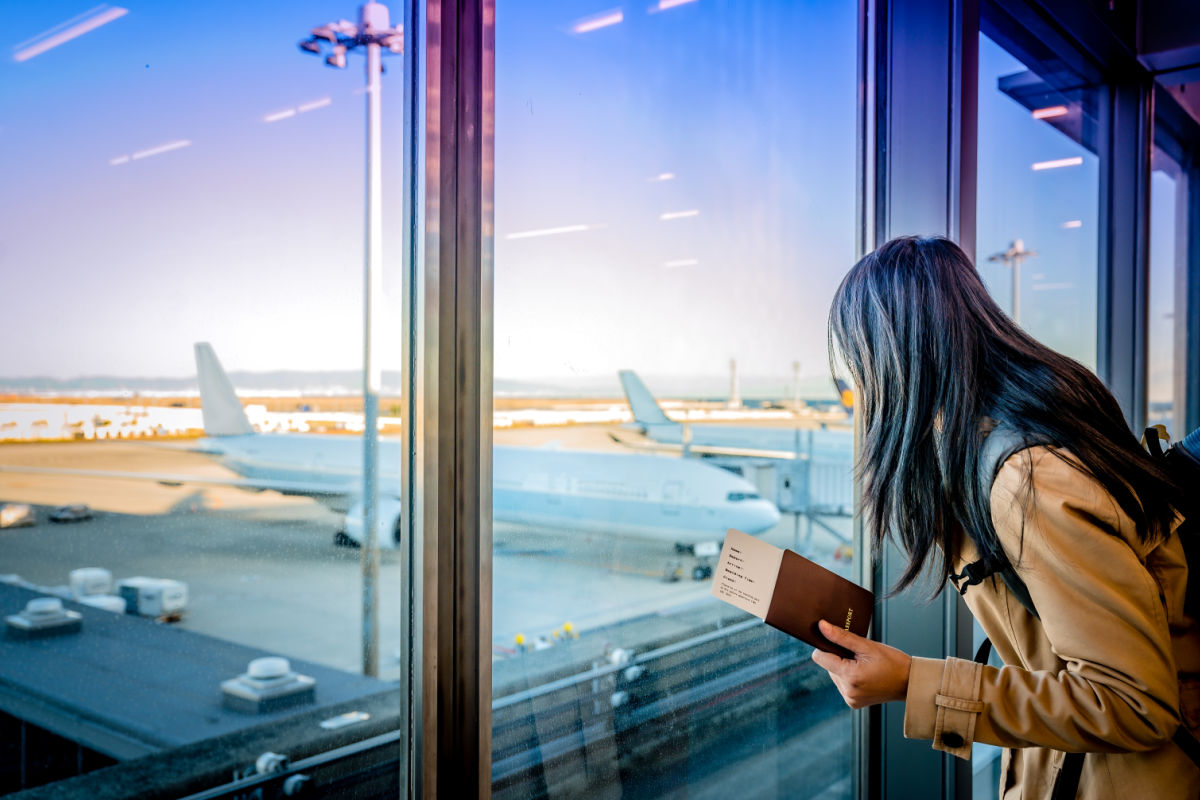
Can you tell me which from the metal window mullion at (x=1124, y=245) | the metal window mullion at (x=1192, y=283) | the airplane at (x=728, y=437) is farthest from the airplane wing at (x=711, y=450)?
the metal window mullion at (x=1192, y=283)

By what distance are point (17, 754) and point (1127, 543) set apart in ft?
4.56

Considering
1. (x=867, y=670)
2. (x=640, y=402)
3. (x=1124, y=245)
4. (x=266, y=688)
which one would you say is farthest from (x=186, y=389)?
(x=1124, y=245)

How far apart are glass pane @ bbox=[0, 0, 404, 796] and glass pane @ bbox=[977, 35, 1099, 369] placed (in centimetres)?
188

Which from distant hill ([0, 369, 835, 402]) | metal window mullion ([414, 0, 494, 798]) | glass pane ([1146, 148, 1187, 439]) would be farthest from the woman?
glass pane ([1146, 148, 1187, 439])

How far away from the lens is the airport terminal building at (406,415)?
Result: 1.10 m

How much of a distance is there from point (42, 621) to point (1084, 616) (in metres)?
1.27

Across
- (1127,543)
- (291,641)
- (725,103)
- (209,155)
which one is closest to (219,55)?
(209,155)

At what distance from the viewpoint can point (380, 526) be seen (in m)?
1.42

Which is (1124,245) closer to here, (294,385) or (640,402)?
(640,402)

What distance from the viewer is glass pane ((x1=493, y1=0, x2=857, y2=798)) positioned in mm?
1686

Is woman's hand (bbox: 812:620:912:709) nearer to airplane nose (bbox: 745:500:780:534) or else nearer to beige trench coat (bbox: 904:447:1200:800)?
beige trench coat (bbox: 904:447:1200:800)

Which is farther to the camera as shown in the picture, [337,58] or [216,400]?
[337,58]

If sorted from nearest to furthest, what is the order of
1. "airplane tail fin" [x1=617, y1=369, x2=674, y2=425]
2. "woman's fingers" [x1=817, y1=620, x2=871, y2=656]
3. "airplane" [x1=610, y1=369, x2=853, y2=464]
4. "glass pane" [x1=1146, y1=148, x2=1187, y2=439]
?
"woman's fingers" [x1=817, y1=620, x2=871, y2=656]
"airplane tail fin" [x1=617, y1=369, x2=674, y2=425]
"airplane" [x1=610, y1=369, x2=853, y2=464]
"glass pane" [x1=1146, y1=148, x2=1187, y2=439]

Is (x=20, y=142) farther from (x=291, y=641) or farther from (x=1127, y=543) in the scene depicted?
(x=1127, y=543)
